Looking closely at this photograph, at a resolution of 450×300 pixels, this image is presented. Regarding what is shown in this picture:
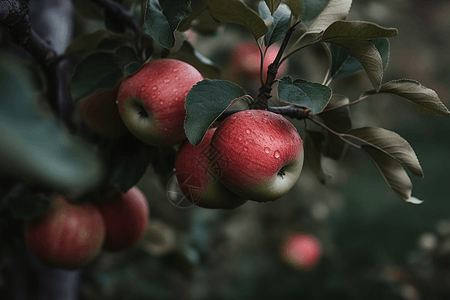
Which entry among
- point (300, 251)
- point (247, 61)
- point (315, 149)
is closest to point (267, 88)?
point (315, 149)

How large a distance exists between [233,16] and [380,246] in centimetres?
339

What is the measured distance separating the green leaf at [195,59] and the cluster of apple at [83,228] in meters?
0.33

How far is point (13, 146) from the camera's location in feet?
0.43

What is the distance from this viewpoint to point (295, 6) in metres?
0.48

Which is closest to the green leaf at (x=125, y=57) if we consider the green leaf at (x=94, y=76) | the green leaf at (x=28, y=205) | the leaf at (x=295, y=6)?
the green leaf at (x=94, y=76)

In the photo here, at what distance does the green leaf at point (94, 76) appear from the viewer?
606mm

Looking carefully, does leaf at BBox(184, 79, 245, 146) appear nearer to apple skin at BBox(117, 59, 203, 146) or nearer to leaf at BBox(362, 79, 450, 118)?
apple skin at BBox(117, 59, 203, 146)

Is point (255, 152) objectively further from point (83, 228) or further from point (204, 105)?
point (83, 228)

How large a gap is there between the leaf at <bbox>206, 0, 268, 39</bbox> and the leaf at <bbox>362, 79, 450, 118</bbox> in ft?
0.65

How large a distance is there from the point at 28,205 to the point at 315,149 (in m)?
0.59

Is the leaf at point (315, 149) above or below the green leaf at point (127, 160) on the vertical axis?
above

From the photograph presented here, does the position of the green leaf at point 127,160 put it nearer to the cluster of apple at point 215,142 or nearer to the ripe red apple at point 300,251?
the cluster of apple at point 215,142

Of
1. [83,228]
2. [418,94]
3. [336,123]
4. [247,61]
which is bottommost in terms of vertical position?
[247,61]

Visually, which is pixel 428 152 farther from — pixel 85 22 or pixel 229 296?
pixel 85 22
